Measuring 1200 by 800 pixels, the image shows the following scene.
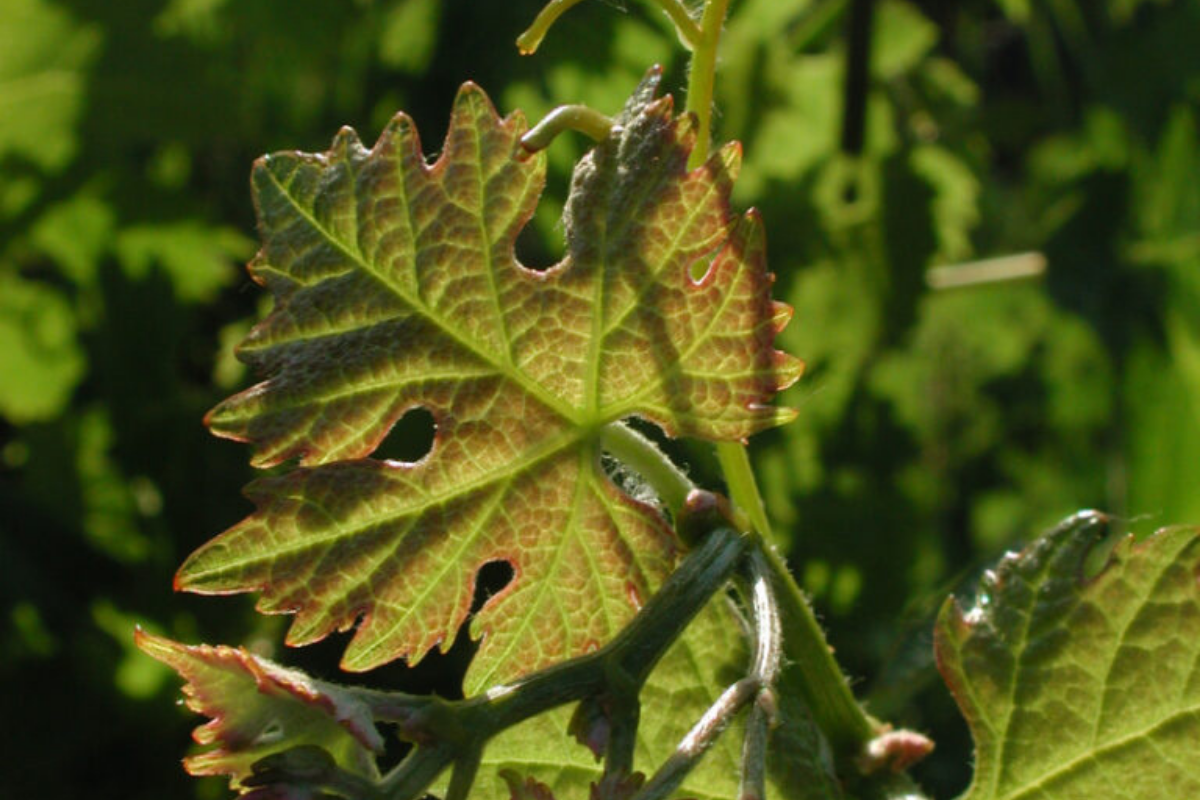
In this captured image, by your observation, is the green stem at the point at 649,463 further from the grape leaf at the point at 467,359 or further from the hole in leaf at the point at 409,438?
the hole in leaf at the point at 409,438

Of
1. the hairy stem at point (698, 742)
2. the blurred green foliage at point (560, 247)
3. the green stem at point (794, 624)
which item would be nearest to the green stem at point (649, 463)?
the green stem at point (794, 624)

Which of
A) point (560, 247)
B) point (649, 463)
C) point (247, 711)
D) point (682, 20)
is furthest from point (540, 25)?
point (560, 247)

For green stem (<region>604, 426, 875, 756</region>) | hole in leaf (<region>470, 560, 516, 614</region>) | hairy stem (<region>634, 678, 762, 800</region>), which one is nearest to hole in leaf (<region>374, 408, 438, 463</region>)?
hole in leaf (<region>470, 560, 516, 614</region>)

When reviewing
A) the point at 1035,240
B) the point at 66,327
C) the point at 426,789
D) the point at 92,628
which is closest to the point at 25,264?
the point at 66,327

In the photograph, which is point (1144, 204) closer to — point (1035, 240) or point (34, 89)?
point (1035, 240)

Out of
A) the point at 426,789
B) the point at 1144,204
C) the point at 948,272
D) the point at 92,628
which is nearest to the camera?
the point at 426,789
